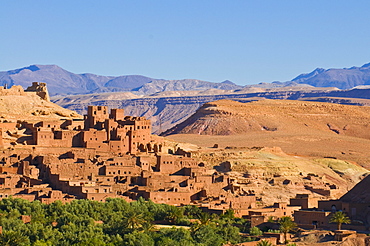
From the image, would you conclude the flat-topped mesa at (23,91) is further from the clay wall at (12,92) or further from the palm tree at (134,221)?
the palm tree at (134,221)

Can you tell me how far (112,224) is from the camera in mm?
69750

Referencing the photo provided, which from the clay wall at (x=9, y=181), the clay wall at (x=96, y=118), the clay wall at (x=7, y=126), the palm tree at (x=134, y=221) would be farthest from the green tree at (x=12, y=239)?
the clay wall at (x=96, y=118)

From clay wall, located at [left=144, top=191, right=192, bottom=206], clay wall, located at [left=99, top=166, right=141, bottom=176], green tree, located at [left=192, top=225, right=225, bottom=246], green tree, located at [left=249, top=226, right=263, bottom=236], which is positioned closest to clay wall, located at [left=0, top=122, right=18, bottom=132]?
clay wall, located at [left=99, top=166, right=141, bottom=176]

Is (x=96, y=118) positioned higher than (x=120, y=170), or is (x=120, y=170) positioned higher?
(x=96, y=118)

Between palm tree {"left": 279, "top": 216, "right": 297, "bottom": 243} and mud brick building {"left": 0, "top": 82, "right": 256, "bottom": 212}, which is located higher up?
mud brick building {"left": 0, "top": 82, "right": 256, "bottom": 212}

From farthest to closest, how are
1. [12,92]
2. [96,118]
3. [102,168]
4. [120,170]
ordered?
[12,92], [96,118], [120,170], [102,168]

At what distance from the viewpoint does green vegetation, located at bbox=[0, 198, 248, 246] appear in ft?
210

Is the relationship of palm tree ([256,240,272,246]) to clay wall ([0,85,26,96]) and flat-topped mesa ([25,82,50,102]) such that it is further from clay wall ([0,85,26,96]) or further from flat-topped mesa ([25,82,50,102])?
flat-topped mesa ([25,82,50,102])

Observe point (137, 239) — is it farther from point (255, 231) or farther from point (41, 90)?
point (41, 90)

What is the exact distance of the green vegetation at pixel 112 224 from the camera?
2525 inches

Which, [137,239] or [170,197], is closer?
[137,239]

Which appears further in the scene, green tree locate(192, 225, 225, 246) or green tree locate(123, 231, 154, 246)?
green tree locate(192, 225, 225, 246)

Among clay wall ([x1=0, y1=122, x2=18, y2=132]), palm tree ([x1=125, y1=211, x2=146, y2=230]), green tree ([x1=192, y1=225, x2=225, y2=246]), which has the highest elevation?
clay wall ([x1=0, y1=122, x2=18, y2=132])

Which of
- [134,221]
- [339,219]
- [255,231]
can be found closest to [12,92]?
[134,221]
